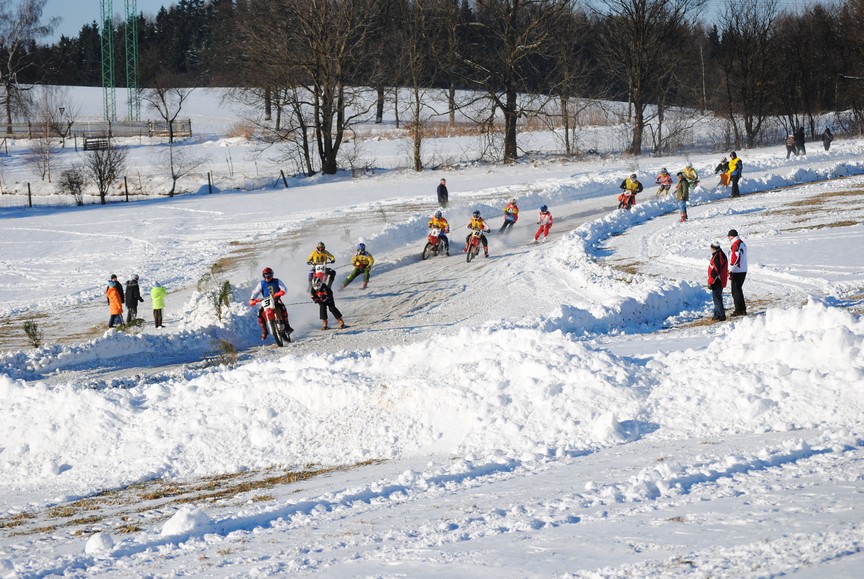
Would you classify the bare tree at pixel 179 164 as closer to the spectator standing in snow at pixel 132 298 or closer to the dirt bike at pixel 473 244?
the spectator standing in snow at pixel 132 298

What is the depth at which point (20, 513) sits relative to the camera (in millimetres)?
9664

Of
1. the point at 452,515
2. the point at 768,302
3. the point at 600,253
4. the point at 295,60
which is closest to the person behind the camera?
the point at 452,515

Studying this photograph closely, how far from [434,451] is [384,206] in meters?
31.1

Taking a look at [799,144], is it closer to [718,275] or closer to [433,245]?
[433,245]

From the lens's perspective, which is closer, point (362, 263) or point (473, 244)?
point (362, 263)

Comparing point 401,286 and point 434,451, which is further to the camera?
point 401,286

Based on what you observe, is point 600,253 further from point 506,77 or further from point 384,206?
point 506,77

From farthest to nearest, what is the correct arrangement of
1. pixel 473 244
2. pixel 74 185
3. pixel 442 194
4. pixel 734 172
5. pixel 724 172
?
pixel 74 185
pixel 442 194
pixel 724 172
pixel 734 172
pixel 473 244

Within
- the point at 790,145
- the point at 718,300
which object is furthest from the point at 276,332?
the point at 790,145

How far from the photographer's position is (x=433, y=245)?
27078 millimetres

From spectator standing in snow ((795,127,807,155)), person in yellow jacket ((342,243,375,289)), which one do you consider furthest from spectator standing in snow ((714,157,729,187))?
person in yellow jacket ((342,243,375,289))

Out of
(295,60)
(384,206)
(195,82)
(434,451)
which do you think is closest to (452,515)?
(434,451)

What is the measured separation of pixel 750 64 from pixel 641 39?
10.1 meters

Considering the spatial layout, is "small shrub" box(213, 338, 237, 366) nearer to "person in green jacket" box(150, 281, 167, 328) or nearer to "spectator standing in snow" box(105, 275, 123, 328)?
"person in green jacket" box(150, 281, 167, 328)
